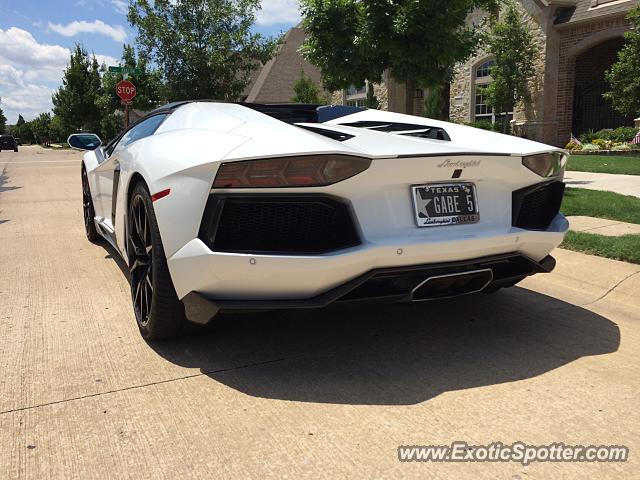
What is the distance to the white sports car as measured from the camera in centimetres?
251

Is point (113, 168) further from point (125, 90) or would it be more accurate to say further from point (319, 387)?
point (125, 90)

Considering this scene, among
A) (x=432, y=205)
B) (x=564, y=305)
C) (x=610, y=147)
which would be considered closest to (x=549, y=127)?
(x=610, y=147)

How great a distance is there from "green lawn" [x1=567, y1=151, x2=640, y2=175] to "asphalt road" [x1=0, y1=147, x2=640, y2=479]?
9177 mm

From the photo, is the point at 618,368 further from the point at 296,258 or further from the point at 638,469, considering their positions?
the point at 296,258

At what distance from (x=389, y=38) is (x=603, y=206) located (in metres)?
4.07

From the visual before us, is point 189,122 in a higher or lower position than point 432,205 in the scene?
higher

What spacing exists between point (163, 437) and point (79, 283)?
2.56 meters

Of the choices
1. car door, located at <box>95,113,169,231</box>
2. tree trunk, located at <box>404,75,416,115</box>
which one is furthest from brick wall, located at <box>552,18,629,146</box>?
car door, located at <box>95,113,169,231</box>

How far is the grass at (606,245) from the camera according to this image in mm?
4809

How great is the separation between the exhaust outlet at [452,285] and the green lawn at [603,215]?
2.51 metres

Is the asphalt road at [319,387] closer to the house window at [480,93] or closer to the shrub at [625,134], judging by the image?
the shrub at [625,134]

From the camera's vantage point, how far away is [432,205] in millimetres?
2732

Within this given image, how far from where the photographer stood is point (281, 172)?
8.12ft

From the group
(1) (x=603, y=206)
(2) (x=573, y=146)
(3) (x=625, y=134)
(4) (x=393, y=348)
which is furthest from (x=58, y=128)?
(4) (x=393, y=348)
